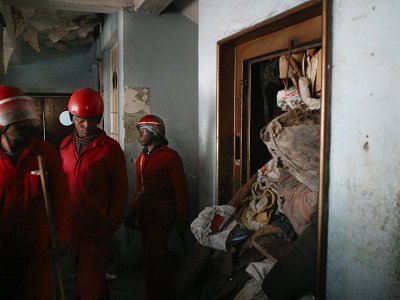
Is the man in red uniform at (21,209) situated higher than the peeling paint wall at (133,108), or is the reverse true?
the peeling paint wall at (133,108)

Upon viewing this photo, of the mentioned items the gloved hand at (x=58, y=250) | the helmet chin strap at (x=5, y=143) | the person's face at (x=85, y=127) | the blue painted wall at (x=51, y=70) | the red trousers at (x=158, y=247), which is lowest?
the red trousers at (x=158, y=247)

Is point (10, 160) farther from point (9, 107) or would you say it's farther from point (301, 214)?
point (301, 214)

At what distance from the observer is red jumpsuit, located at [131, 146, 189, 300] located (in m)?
3.18

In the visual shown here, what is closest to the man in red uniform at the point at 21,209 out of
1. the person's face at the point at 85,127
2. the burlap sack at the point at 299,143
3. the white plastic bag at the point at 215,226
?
the person's face at the point at 85,127

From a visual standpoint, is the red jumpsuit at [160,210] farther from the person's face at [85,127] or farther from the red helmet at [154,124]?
the person's face at [85,127]

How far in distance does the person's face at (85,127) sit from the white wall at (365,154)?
6.22 ft

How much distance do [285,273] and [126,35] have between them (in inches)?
135

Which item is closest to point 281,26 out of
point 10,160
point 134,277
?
point 10,160

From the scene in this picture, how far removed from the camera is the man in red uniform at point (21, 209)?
82.1 inches

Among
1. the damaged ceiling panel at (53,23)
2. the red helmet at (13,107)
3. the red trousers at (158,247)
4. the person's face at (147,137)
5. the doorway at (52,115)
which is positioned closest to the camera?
the red helmet at (13,107)

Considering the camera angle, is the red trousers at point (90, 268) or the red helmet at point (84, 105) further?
the red helmet at point (84, 105)

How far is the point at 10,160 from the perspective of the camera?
210 centimetres

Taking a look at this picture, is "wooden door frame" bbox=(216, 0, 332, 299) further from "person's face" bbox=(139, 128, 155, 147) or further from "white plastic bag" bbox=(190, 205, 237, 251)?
"person's face" bbox=(139, 128, 155, 147)

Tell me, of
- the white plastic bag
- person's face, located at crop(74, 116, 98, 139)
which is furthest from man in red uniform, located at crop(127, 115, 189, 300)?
person's face, located at crop(74, 116, 98, 139)
